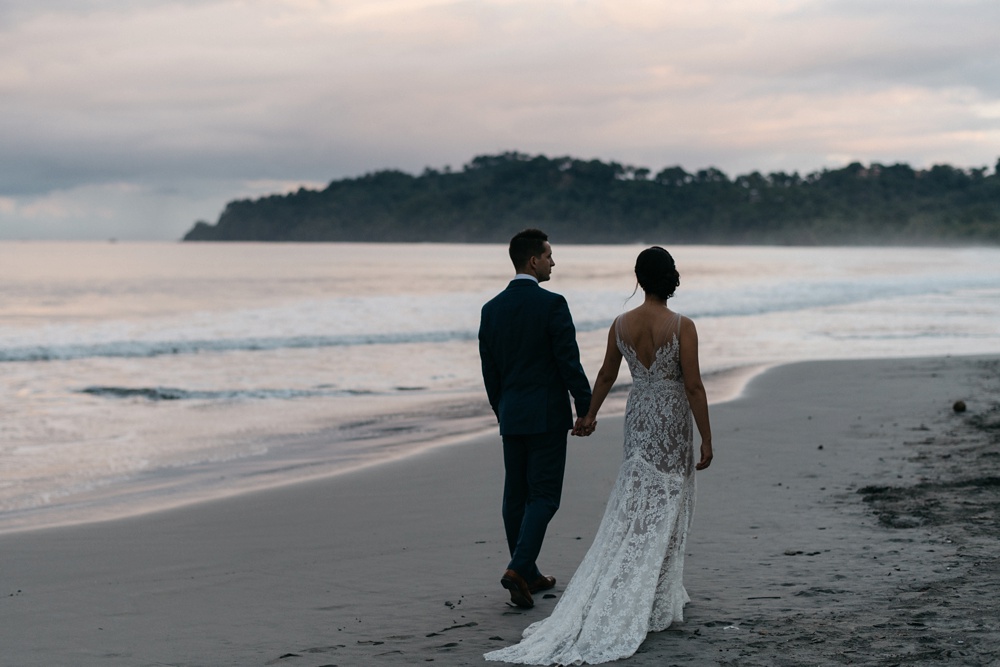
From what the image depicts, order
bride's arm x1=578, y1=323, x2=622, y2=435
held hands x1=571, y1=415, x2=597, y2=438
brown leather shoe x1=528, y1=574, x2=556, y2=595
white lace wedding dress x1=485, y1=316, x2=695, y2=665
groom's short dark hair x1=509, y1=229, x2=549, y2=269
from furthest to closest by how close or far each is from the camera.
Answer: brown leather shoe x1=528, y1=574, x2=556, y2=595, groom's short dark hair x1=509, y1=229, x2=549, y2=269, held hands x1=571, y1=415, x2=597, y2=438, bride's arm x1=578, y1=323, x2=622, y2=435, white lace wedding dress x1=485, y1=316, x2=695, y2=665

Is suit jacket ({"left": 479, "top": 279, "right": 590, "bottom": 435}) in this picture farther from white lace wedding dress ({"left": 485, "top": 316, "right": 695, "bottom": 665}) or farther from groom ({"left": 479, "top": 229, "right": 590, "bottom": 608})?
white lace wedding dress ({"left": 485, "top": 316, "right": 695, "bottom": 665})

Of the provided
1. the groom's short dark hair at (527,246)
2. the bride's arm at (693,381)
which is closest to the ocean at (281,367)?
the groom's short dark hair at (527,246)

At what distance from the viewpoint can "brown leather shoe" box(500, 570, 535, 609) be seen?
4.98m

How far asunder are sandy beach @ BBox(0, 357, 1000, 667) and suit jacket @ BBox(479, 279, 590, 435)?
3.17 feet

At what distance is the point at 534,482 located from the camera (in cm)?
508

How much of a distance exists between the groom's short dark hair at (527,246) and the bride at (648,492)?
69cm

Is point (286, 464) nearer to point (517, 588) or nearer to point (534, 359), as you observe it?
point (517, 588)

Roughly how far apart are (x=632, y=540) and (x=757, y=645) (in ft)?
2.23

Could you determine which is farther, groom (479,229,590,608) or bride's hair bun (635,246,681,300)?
groom (479,229,590,608)

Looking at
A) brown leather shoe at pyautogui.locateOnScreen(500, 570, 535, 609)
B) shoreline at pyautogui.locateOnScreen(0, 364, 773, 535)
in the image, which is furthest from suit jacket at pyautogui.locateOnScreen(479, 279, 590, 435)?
shoreline at pyautogui.locateOnScreen(0, 364, 773, 535)

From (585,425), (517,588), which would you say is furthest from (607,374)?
(517,588)

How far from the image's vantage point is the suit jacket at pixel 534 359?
16.3 feet

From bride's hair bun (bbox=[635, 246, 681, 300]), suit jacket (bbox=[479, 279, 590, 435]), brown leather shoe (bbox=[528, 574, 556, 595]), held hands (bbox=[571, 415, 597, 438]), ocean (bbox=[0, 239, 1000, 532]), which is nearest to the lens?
bride's hair bun (bbox=[635, 246, 681, 300])

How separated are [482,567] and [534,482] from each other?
1044 millimetres
